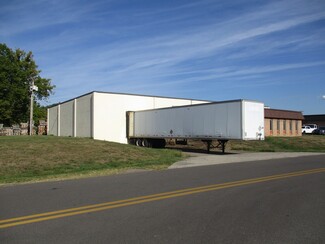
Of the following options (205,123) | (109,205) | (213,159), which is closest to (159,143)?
(205,123)

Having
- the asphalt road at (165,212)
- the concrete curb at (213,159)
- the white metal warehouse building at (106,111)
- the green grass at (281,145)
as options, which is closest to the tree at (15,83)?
the white metal warehouse building at (106,111)

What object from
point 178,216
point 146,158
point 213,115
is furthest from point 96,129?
point 178,216

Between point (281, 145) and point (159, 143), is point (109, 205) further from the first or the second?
point (281, 145)

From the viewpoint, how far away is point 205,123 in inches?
1126

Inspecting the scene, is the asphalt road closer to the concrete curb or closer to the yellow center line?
the yellow center line

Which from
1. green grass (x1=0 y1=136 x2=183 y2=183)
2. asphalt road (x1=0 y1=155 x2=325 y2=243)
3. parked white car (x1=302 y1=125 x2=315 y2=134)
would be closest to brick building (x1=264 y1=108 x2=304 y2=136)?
parked white car (x1=302 y1=125 x2=315 y2=134)

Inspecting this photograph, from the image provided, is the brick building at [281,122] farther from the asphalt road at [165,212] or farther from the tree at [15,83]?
the asphalt road at [165,212]

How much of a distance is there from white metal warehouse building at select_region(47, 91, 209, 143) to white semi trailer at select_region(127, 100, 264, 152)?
1.99 m

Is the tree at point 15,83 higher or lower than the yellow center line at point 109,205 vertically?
higher

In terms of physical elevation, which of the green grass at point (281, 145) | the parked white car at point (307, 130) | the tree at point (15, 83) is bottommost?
the green grass at point (281, 145)

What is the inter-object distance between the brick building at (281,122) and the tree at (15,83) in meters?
37.1

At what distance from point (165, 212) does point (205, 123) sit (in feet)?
71.2

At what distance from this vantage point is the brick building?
53875 millimetres

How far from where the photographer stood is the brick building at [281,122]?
53.9 meters
